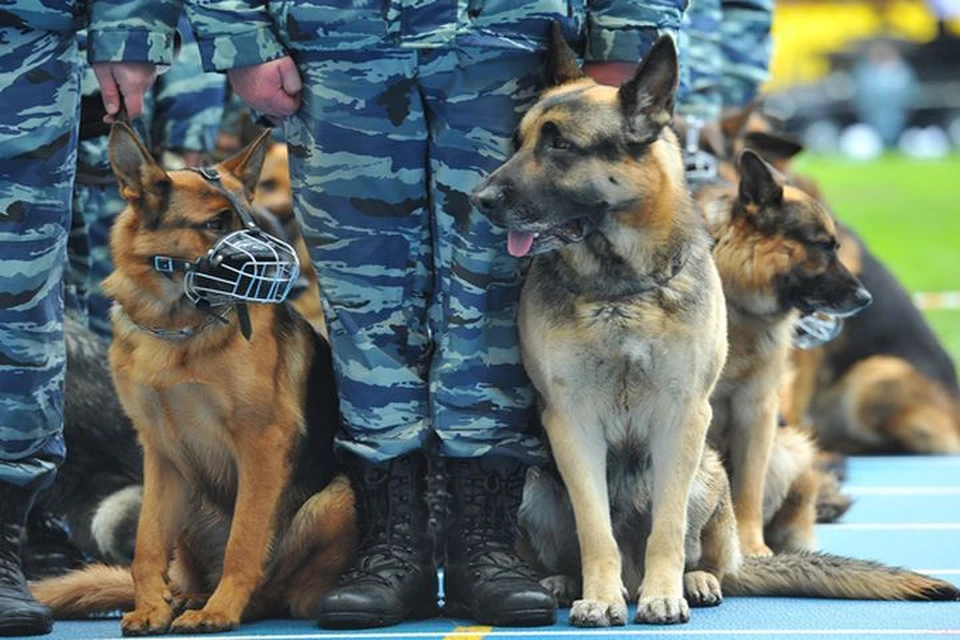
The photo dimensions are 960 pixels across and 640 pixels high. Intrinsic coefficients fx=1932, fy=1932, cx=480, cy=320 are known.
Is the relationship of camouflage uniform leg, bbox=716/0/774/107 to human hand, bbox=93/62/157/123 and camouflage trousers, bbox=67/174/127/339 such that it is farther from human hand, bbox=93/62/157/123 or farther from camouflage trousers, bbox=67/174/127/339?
human hand, bbox=93/62/157/123

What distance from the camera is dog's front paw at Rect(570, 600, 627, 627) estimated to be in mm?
5086

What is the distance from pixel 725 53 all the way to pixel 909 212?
17320 millimetres

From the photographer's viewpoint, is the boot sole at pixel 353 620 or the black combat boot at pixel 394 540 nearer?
the boot sole at pixel 353 620

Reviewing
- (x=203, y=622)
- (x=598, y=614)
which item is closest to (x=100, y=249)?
(x=203, y=622)

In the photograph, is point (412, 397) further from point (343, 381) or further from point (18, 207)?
point (18, 207)

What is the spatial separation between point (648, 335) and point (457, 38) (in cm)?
94

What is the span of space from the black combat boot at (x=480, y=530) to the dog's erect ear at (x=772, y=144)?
3.15 m

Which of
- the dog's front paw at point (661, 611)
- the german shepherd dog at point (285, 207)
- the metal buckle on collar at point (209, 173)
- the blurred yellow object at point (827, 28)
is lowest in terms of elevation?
the blurred yellow object at point (827, 28)

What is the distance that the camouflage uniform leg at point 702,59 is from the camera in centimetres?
855

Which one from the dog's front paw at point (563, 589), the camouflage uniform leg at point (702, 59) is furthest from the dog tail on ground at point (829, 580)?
the camouflage uniform leg at point (702, 59)

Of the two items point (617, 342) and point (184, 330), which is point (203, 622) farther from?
point (617, 342)

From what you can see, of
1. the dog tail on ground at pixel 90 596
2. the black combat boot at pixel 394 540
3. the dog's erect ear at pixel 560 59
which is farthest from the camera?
the dog tail on ground at pixel 90 596

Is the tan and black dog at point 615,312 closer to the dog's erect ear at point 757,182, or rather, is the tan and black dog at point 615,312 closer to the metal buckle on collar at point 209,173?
the metal buckle on collar at point 209,173

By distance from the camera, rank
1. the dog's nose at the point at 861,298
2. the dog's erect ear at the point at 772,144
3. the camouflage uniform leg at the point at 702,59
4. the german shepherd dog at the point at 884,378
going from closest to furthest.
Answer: the dog's nose at the point at 861,298
the dog's erect ear at the point at 772,144
the camouflage uniform leg at the point at 702,59
the german shepherd dog at the point at 884,378
